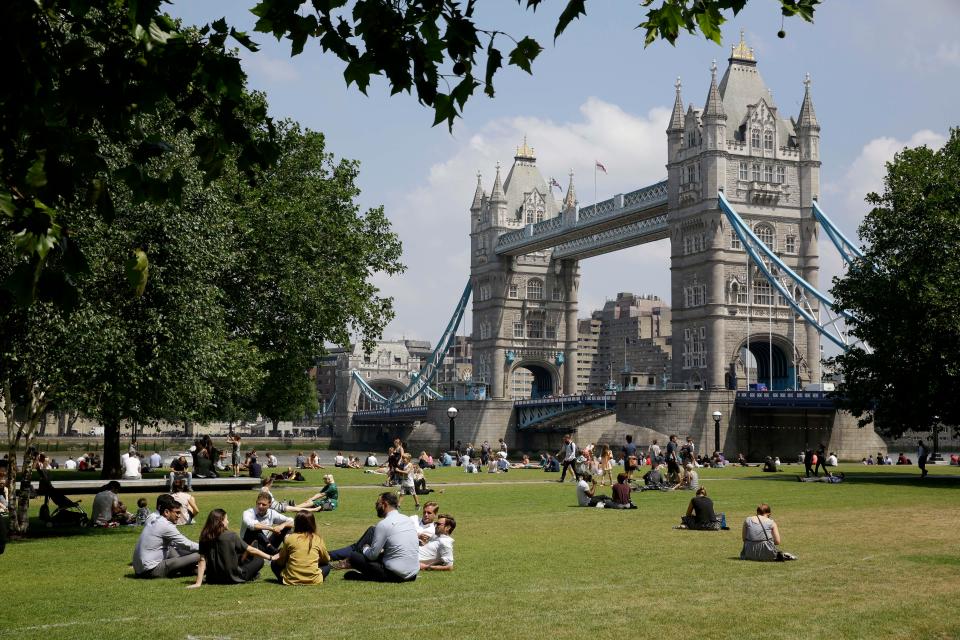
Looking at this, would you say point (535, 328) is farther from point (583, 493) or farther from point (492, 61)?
point (492, 61)

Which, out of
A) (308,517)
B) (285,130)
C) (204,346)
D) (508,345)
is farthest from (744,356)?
(308,517)

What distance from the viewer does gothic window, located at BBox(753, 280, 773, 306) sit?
77688 mm

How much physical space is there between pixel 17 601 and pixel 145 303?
33.8 feet

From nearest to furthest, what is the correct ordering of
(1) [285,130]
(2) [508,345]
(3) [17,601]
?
1. (3) [17,601]
2. (1) [285,130]
3. (2) [508,345]

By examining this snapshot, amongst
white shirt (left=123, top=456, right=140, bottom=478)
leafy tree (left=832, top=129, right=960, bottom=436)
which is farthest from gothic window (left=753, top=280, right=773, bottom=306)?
white shirt (left=123, top=456, right=140, bottom=478)

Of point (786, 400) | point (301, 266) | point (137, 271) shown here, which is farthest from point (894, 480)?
point (137, 271)

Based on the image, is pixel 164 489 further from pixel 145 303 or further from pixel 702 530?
pixel 702 530

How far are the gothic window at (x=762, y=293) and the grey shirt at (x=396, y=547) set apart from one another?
67406 millimetres

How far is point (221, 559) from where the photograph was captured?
1287 cm

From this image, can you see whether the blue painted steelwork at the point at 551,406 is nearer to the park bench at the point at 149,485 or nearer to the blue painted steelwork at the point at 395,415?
the blue painted steelwork at the point at 395,415

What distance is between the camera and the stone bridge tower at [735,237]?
7644cm

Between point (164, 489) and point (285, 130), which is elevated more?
point (285, 130)

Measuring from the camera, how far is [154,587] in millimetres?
12719

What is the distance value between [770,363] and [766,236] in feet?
29.3
